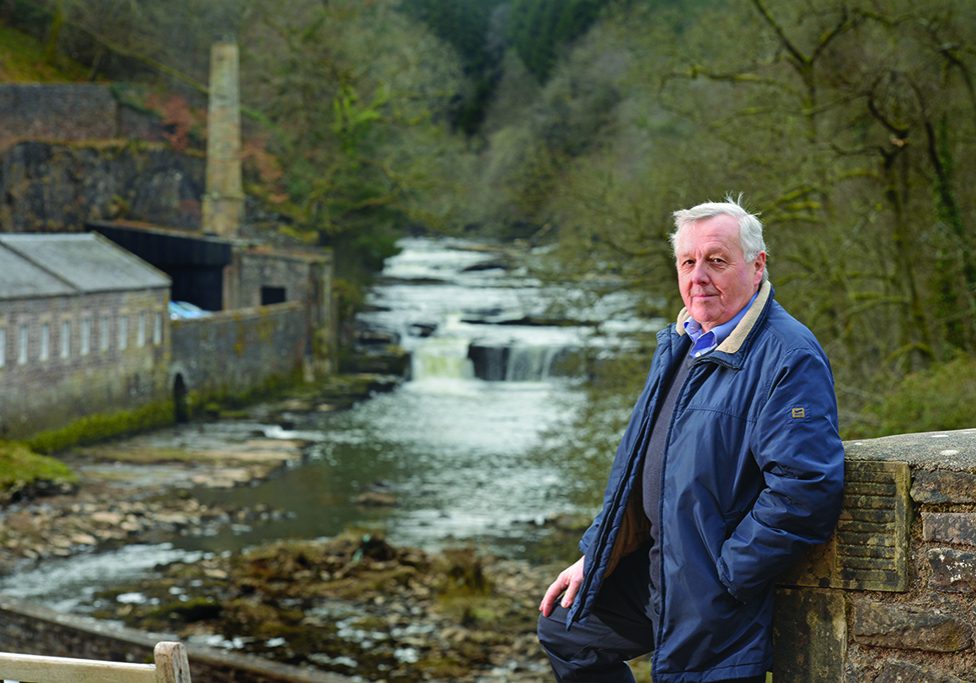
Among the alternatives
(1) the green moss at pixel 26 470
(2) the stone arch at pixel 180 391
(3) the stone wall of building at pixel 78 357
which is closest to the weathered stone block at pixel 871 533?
(1) the green moss at pixel 26 470

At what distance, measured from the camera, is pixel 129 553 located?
67.2ft

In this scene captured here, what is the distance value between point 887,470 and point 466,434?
27.7 m

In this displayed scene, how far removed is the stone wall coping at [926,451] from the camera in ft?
12.2

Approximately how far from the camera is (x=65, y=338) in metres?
30.3

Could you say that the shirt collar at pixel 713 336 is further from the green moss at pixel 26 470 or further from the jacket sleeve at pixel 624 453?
the green moss at pixel 26 470

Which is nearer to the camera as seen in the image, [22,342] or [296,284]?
[22,342]

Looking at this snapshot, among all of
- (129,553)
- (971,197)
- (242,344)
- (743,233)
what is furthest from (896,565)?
(242,344)

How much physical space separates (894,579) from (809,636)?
0.29 meters

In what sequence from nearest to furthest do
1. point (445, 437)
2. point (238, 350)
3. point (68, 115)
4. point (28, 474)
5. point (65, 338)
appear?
point (28, 474) → point (65, 338) → point (445, 437) → point (238, 350) → point (68, 115)

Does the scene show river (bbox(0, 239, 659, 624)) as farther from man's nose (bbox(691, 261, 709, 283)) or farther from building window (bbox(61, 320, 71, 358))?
man's nose (bbox(691, 261, 709, 283))

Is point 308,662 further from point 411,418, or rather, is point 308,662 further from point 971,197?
point 411,418

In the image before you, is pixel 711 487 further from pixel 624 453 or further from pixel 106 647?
pixel 106 647

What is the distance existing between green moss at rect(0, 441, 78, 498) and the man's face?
2119cm

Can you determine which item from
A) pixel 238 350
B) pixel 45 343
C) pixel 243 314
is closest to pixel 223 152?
pixel 243 314
